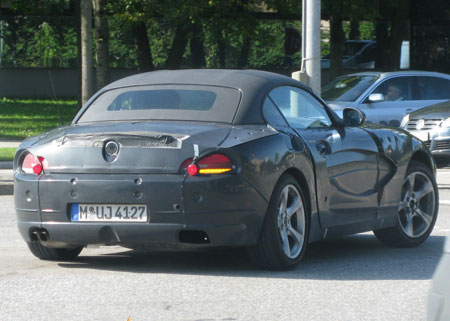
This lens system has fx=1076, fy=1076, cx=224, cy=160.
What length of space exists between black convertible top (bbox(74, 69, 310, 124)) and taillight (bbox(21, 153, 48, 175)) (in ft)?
3.13

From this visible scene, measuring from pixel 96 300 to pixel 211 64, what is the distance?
33.6 metres

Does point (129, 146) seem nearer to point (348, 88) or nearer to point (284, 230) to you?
point (284, 230)

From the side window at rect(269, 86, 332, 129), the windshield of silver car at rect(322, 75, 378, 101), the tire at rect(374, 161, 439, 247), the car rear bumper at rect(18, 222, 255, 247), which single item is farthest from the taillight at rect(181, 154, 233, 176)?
the windshield of silver car at rect(322, 75, 378, 101)

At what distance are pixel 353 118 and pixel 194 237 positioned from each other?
2.03 m

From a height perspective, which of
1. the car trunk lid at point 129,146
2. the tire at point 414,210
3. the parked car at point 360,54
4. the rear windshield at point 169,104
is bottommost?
the parked car at point 360,54

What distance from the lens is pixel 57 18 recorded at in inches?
1549

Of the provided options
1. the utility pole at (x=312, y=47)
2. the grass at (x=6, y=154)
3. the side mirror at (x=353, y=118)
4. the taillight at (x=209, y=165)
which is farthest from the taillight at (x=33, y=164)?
the grass at (x=6, y=154)

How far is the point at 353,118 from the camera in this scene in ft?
28.0

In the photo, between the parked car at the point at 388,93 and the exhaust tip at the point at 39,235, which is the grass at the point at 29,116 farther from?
the exhaust tip at the point at 39,235

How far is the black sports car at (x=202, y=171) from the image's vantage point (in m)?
7.07

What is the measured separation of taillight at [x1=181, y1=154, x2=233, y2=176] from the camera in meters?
7.03

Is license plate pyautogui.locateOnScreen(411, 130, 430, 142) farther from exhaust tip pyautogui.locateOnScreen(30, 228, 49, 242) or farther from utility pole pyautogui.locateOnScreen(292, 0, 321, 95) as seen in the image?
exhaust tip pyautogui.locateOnScreen(30, 228, 49, 242)

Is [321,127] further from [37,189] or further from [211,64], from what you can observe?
[211,64]

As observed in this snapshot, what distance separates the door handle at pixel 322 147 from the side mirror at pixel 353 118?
0.52 meters
